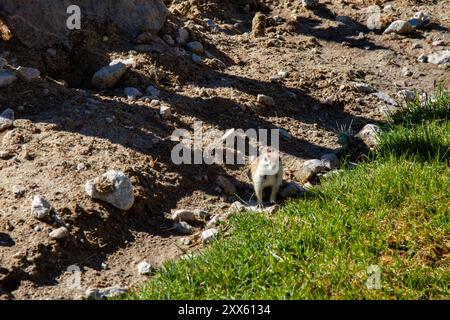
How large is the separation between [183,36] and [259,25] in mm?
1066

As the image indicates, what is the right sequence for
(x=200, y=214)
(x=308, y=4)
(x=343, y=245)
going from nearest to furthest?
(x=343, y=245) → (x=200, y=214) → (x=308, y=4)

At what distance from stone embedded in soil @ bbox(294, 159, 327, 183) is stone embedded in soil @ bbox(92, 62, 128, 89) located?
186 cm

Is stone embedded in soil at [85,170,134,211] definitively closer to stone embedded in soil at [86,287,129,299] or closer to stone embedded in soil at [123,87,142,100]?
stone embedded in soil at [86,287,129,299]

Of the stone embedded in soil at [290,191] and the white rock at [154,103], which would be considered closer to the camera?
the stone embedded in soil at [290,191]

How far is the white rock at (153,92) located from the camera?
19.3 ft

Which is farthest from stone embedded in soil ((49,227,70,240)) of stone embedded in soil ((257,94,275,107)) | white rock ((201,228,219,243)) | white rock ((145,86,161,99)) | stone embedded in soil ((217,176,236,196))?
stone embedded in soil ((257,94,275,107))

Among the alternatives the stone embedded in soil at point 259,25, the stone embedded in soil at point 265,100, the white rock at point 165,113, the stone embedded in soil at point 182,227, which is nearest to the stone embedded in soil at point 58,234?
the stone embedded in soil at point 182,227

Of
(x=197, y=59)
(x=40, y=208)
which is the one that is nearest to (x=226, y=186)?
(x=40, y=208)

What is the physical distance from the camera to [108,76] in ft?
19.2

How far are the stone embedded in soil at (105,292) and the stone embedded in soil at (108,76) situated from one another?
7.79 ft

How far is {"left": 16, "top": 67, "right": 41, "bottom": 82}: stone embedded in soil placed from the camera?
5.55m

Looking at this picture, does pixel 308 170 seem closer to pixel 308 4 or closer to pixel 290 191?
pixel 290 191

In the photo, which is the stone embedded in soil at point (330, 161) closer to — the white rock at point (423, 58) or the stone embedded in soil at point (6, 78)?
the white rock at point (423, 58)
